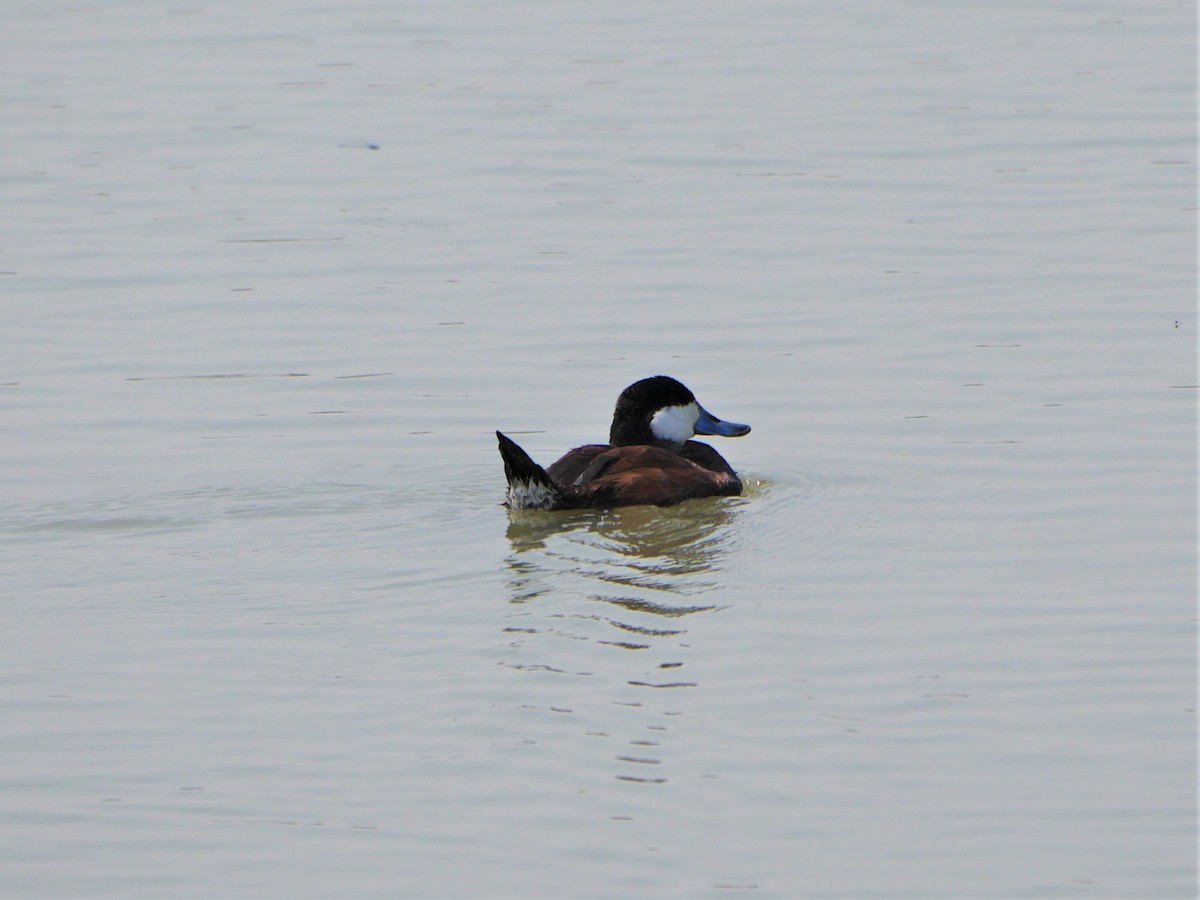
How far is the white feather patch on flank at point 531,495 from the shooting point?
26.4 feet

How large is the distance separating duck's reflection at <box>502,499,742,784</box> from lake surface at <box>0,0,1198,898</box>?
0.02 metres

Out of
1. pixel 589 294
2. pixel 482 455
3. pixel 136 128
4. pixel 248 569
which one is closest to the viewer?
pixel 248 569

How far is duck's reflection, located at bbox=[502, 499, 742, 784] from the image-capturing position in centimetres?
569

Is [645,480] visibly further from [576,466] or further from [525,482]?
[525,482]

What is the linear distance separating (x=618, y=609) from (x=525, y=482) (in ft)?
4.45

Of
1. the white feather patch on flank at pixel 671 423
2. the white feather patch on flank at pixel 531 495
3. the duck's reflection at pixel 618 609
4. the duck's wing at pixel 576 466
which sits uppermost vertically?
the white feather patch on flank at pixel 671 423

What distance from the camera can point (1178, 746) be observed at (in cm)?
539

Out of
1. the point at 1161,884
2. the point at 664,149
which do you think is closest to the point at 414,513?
the point at 1161,884

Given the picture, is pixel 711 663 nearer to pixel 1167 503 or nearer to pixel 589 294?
pixel 1167 503

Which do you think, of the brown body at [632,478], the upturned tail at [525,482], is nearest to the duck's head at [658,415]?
the brown body at [632,478]

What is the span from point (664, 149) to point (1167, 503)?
8.26 meters

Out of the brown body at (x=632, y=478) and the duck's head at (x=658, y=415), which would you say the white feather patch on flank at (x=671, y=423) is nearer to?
the duck's head at (x=658, y=415)

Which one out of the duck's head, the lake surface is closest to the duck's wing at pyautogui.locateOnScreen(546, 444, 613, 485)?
the lake surface

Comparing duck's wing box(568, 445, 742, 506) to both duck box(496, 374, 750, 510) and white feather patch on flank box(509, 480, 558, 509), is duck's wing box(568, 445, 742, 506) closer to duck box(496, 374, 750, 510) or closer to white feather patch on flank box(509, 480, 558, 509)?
duck box(496, 374, 750, 510)
